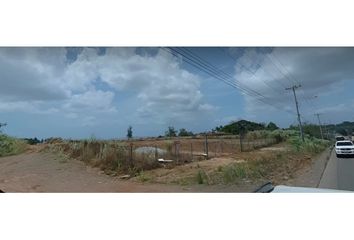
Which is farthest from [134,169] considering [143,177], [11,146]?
[11,146]

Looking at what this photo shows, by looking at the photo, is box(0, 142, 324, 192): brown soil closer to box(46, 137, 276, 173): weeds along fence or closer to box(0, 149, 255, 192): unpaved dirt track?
box(0, 149, 255, 192): unpaved dirt track

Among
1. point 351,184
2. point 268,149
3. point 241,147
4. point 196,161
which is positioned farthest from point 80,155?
point 351,184

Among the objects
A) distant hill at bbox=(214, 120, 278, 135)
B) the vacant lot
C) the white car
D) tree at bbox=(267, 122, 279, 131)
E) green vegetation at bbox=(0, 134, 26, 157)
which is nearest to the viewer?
green vegetation at bbox=(0, 134, 26, 157)

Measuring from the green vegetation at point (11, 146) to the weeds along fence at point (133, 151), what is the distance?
531mm

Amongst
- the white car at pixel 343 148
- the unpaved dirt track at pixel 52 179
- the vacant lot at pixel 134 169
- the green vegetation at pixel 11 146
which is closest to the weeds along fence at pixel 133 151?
the vacant lot at pixel 134 169

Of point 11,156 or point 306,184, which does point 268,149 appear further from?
point 11,156

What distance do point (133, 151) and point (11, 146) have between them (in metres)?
2.57

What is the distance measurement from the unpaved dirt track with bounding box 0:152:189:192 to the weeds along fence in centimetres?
34

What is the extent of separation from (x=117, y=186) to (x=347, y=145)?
35.2ft

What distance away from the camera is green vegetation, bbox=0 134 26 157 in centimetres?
652

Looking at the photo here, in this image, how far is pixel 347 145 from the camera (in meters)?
13.6

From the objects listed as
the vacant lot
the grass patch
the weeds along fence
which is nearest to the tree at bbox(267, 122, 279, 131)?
the weeds along fence

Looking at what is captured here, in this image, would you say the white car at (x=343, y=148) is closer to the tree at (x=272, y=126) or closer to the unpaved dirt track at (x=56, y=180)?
the tree at (x=272, y=126)

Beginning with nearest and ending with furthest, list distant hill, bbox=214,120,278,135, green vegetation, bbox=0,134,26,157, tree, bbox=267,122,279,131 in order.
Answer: green vegetation, bbox=0,134,26,157, distant hill, bbox=214,120,278,135, tree, bbox=267,122,279,131
